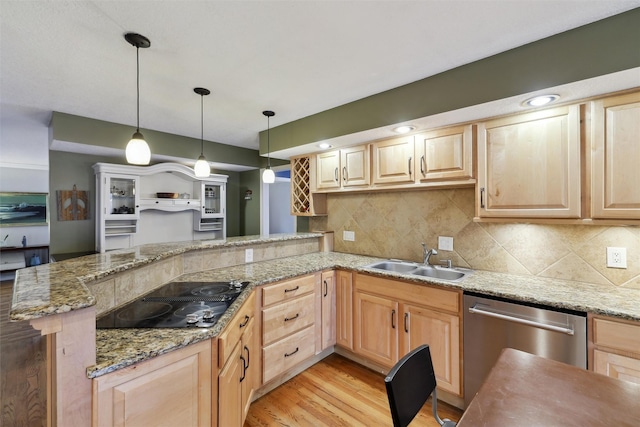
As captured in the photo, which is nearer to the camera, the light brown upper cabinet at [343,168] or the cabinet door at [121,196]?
the light brown upper cabinet at [343,168]

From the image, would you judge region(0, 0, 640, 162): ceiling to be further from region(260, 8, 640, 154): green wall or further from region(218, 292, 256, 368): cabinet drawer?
region(218, 292, 256, 368): cabinet drawer

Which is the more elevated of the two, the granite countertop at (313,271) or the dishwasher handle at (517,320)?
the granite countertop at (313,271)

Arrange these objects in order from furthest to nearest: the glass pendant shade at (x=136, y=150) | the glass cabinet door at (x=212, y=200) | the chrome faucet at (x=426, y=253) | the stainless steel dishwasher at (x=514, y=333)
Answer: the glass cabinet door at (x=212, y=200) < the chrome faucet at (x=426, y=253) < the glass pendant shade at (x=136, y=150) < the stainless steel dishwasher at (x=514, y=333)

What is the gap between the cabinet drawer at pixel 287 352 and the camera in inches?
83.5

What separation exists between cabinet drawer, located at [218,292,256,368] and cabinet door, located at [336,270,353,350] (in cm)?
93

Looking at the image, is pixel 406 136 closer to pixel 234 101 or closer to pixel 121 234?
pixel 234 101

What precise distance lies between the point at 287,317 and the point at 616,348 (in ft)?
6.48

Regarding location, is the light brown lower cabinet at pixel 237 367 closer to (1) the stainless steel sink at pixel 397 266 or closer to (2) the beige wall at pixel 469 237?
(1) the stainless steel sink at pixel 397 266

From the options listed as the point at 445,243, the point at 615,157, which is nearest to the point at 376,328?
the point at 445,243

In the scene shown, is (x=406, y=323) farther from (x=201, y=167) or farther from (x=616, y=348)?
(x=201, y=167)

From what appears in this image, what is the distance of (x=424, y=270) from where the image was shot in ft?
8.47

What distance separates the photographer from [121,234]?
391cm

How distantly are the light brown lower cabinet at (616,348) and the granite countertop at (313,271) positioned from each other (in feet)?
0.19

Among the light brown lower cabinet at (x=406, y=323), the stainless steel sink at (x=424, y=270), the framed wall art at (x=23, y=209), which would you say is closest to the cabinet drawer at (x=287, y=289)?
the light brown lower cabinet at (x=406, y=323)
